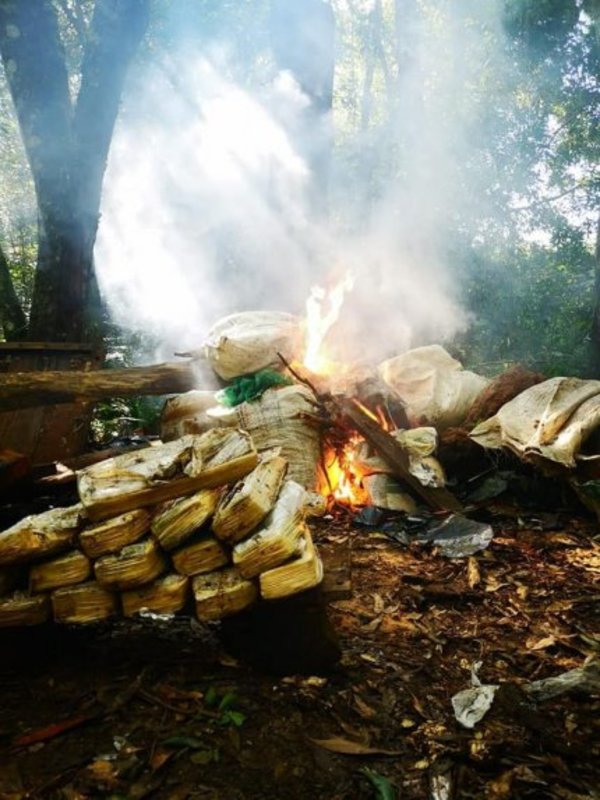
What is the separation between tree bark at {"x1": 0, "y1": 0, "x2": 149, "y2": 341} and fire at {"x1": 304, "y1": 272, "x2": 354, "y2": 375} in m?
2.73

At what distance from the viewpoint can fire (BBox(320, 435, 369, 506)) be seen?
4.94 meters

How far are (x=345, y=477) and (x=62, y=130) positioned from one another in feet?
16.7

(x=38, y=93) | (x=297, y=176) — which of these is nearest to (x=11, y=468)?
(x=38, y=93)

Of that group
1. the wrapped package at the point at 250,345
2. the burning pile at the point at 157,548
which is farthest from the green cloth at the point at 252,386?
the burning pile at the point at 157,548

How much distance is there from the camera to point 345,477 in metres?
5.07

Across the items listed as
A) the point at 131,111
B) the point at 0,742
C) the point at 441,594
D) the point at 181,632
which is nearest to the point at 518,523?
the point at 441,594

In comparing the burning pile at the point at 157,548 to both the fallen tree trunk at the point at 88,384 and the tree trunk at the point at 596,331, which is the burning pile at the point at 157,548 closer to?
the fallen tree trunk at the point at 88,384

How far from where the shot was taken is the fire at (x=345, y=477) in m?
4.94

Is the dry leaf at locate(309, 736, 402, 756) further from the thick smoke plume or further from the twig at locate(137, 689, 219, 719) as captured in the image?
the thick smoke plume

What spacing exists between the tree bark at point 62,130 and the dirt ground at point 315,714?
4524mm

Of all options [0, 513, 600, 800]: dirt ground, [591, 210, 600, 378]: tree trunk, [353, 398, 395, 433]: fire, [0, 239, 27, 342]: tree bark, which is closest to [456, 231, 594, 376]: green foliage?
[591, 210, 600, 378]: tree trunk

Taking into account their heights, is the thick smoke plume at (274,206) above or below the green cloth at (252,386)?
above

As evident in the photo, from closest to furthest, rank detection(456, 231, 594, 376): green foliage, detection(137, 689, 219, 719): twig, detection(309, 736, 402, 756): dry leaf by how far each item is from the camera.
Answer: detection(309, 736, 402, 756): dry leaf
detection(137, 689, 219, 719): twig
detection(456, 231, 594, 376): green foliage

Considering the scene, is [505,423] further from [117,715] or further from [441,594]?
[117,715]
